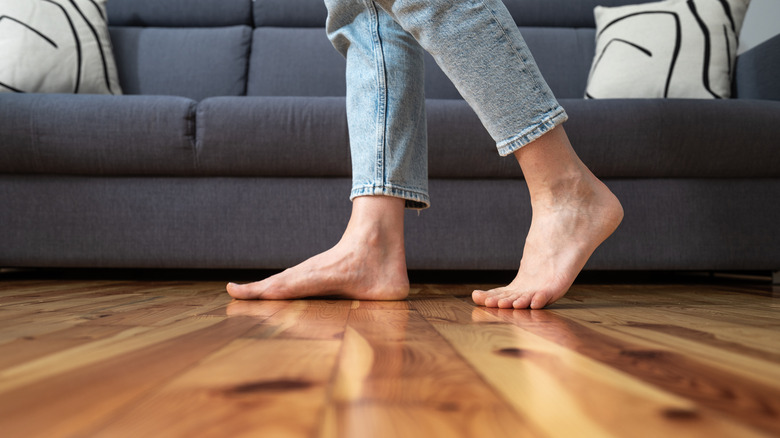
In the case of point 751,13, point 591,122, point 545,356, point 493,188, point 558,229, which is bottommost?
point 545,356

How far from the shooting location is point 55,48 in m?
1.70

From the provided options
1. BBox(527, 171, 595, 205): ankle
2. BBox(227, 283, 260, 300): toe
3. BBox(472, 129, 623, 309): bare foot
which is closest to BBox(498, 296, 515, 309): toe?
BBox(472, 129, 623, 309): bare foot

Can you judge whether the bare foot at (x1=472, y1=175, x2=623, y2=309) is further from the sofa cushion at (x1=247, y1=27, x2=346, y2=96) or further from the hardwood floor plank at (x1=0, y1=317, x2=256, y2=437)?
the sofa cushion at (x1=247, y1=27, x2=346, y2=96)

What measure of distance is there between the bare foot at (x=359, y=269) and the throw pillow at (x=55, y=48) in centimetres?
126

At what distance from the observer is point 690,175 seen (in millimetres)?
1298

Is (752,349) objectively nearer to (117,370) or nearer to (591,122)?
(117,370)

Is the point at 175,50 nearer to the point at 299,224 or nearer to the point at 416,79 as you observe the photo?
→ the point at 299,224

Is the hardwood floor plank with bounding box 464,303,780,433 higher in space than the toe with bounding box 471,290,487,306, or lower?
lower

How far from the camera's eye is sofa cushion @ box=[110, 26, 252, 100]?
201 centimetres

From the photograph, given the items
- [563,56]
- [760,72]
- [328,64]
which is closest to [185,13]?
[328,64]

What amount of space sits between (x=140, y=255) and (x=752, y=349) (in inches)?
47.0

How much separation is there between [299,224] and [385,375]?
0.97m

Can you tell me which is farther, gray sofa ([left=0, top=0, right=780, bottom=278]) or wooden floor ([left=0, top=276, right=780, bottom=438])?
gray sofa ([left=0, top=0, right=780, bottom=278])

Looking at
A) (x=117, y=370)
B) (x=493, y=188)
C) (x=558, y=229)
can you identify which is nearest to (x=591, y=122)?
(x=493, y=188)
